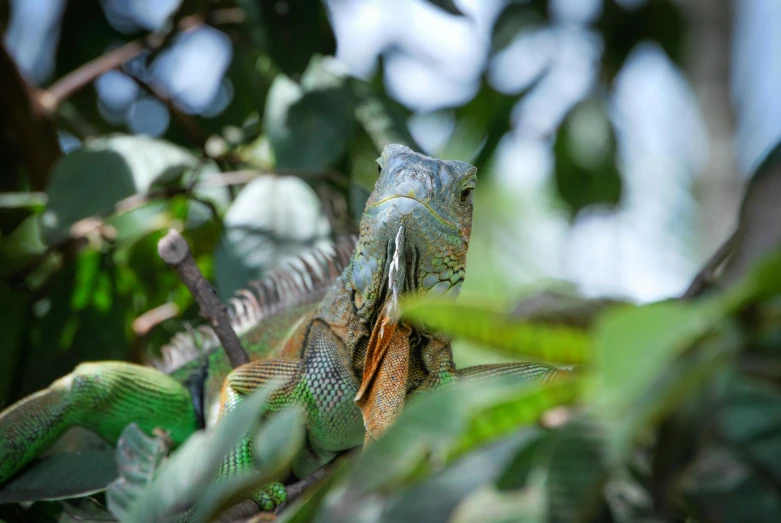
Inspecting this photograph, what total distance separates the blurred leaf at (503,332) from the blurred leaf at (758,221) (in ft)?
0.73

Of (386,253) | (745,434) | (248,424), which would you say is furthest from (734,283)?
(386,253)

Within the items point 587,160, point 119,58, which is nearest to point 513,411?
point 119,58

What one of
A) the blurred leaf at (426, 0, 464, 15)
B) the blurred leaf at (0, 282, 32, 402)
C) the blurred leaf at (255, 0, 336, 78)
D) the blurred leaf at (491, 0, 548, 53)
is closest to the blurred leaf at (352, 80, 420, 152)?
the blurred leaf at (255, 0, 336, 78)

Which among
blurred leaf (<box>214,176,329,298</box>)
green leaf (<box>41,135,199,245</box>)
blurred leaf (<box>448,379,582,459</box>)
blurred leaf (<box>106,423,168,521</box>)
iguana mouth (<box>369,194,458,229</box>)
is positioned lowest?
blurred leaf (<box>214,176,329,298</box>)

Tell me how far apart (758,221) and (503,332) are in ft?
1.19

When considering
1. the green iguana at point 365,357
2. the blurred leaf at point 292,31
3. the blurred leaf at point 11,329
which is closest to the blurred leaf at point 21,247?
the blurred leaf at point 11,329

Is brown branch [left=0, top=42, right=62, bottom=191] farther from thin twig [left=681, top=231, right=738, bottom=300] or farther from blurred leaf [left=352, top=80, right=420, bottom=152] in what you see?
thin twig [left=681, top=231, right=738, bottom=300]

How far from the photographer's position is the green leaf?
342cm

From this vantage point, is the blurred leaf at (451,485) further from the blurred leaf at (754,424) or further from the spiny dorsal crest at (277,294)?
the spiny dorsal crest at (277,294)

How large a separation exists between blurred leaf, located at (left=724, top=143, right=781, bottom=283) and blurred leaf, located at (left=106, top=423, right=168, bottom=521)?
1.42 meters

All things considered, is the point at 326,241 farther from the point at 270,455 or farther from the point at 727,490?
the point at 727,490

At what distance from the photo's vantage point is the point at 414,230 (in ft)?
7.99

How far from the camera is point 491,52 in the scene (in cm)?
511

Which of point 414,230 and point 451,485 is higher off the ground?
point 451,485
